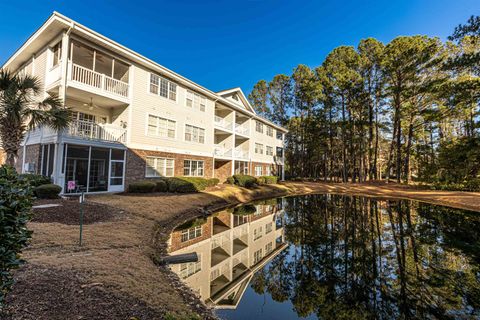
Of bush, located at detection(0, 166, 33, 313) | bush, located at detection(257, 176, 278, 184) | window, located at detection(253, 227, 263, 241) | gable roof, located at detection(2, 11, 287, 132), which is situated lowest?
window, located at detection(253, 227, 263, 241)

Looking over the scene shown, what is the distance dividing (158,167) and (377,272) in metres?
15.1

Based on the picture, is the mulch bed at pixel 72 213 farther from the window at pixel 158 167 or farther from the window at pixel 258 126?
the window at pixel 258 126

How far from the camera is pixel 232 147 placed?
25.8 m

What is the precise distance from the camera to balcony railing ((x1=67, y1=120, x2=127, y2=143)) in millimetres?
12727

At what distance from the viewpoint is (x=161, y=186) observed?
15836 millimetres

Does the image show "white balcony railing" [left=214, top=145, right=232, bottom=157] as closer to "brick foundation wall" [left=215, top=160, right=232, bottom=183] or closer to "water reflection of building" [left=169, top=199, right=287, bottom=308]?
"brick foundation wall" [left=215, top=160, right=232, bottom=183]

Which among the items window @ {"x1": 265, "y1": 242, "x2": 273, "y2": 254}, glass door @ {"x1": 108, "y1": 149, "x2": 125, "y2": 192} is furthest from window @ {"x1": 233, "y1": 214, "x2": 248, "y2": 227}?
glass door @ {"x1": 108, "y1": 149, "x2": 125, "y2": 192}

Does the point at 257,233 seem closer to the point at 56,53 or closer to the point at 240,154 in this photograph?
the point at 56,53

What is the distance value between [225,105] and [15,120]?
17847mm

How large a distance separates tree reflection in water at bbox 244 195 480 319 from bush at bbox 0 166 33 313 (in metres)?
5.00

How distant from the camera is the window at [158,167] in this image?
54.5 feet

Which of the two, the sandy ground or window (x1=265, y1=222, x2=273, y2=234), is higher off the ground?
the sandy ground

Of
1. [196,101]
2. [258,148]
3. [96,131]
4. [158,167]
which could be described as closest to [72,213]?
[96,131]

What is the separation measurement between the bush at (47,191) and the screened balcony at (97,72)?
19.1 feet
